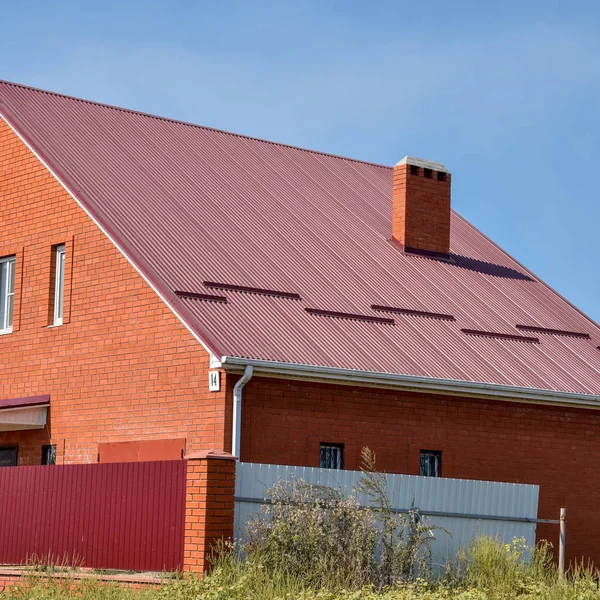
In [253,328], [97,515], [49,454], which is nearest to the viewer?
[97,515]

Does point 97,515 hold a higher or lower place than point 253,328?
lower

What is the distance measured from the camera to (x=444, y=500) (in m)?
17.6

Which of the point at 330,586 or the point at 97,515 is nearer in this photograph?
the point at 330,586

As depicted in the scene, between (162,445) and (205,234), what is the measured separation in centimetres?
450

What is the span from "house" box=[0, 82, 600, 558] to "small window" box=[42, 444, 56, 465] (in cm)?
4

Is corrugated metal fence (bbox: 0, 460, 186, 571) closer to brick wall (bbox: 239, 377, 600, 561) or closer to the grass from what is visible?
the grass

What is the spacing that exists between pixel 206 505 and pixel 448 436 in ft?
23.1

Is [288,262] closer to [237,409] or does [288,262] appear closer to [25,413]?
[237,409]

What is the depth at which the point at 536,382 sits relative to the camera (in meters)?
22.1

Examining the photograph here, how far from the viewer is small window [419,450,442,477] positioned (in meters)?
20.8

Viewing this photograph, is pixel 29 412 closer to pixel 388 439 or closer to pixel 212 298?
pixel 212 298

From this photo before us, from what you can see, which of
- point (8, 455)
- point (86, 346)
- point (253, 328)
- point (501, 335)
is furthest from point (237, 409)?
point (501, 335)

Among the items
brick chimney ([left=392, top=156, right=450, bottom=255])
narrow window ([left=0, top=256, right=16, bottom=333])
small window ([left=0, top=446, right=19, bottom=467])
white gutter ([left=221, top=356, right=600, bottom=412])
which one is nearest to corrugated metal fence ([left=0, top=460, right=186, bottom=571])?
white gutter ([left=221, top=356, right=600, bottom=412])

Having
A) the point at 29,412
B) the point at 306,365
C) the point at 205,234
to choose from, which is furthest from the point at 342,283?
the point at 29,412
